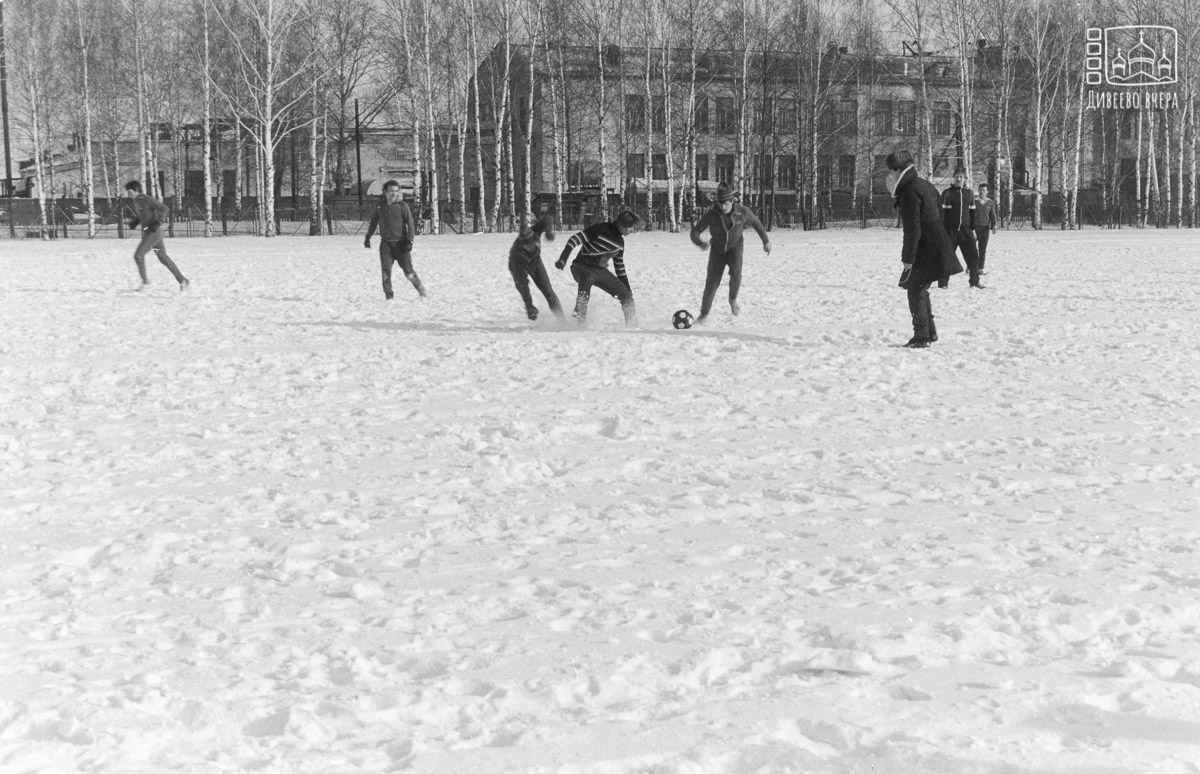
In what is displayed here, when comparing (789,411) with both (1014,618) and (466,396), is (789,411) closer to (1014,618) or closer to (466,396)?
(466,396)

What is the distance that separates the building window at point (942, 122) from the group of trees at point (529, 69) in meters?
6.74

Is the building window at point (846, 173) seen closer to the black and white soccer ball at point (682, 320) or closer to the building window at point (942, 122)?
the building window at point (942, 122)

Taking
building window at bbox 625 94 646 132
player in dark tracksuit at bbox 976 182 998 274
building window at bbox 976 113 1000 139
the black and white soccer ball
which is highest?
building window at bbox 625 94 646 132

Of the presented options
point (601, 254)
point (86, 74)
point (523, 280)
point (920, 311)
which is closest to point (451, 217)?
point (86, 74)

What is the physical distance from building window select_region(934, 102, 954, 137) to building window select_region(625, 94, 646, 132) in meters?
16.4

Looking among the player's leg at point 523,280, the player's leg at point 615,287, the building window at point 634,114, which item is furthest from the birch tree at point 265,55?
the player's leg at point 615,287

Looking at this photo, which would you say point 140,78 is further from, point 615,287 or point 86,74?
point 615,287

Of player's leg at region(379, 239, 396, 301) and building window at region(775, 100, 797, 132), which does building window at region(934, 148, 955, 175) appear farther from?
player's leg at region(379, 239, 396, 301)

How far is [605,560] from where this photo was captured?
4762mm

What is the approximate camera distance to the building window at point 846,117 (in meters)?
60.2

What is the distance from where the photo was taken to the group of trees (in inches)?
1692

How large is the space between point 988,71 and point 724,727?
1952 inches

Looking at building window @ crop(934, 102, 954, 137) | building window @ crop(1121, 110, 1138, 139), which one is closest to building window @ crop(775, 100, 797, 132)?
building window @ crop(934, 102, 954, 137)

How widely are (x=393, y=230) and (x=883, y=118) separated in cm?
5241
